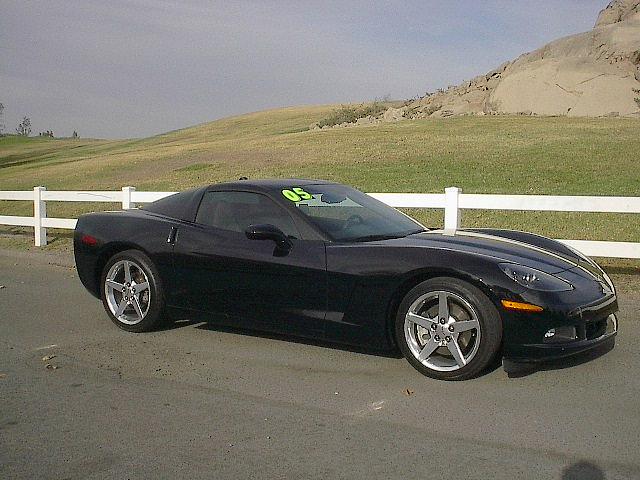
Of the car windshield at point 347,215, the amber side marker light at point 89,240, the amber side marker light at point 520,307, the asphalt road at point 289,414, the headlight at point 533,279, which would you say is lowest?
the asphalt road at point 289,414

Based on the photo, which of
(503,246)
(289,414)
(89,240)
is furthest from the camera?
(89,240)

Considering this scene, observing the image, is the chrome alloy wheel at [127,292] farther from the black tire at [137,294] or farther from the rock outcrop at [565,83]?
the rock outcrop at [565,83]

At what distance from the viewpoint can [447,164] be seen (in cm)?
2330

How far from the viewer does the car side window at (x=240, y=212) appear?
580cm

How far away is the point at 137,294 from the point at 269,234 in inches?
64.9

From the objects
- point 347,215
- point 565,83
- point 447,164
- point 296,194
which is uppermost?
point 565,83

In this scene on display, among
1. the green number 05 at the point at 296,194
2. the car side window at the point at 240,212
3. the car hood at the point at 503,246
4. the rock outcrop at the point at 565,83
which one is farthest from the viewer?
the rock outcrop at the point at 565,83

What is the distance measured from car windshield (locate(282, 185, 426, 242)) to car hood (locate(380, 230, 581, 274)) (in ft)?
0.79

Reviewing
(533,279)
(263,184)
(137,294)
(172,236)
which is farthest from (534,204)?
(137,294)

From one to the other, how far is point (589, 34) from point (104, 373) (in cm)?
4729

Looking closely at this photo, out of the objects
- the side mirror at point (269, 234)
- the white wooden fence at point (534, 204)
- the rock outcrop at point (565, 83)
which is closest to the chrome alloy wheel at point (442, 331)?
the side mirror at point (269, 234)

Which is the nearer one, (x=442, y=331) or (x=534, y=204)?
(x=442, y=331)

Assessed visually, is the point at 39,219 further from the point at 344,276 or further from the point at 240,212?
the point at 344,276

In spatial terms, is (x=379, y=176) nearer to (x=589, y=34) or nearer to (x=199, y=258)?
(x=199, y=258)
